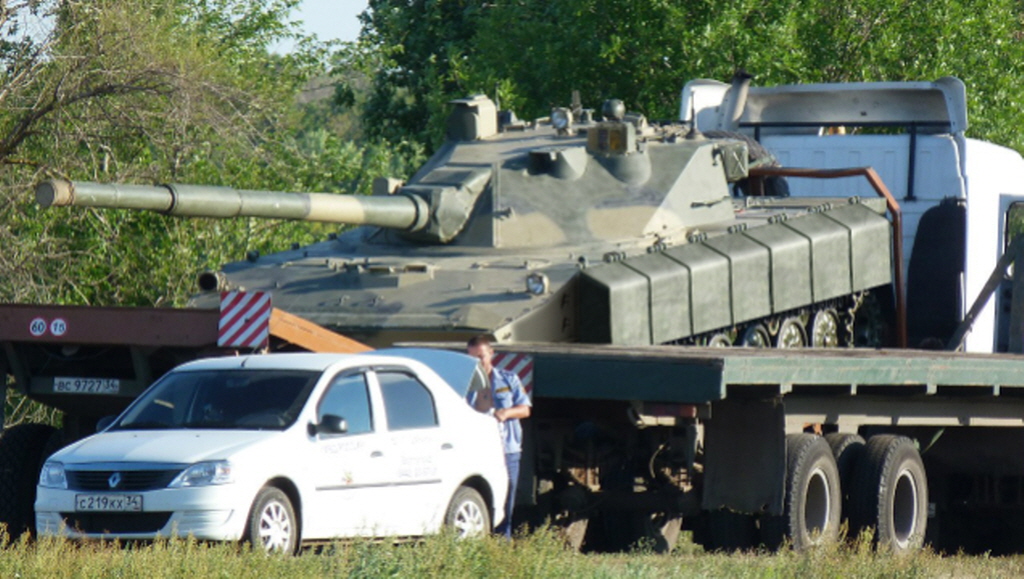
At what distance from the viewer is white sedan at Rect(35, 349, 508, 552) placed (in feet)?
33.2

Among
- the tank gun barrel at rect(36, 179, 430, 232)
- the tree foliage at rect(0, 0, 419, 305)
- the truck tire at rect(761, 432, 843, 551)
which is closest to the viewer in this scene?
the truck tire at rect(761, 432, 843, 551)

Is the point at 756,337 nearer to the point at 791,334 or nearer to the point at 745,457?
the point at 791,334

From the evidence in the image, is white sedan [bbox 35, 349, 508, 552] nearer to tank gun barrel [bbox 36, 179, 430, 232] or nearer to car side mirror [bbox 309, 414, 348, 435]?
car side mirror [bbox 309, 414, 348, 435]

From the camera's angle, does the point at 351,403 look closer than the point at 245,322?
Yes

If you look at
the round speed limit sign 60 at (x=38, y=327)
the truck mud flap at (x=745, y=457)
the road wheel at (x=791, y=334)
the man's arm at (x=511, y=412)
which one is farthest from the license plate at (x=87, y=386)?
the road wheel at (x=791, y=334)

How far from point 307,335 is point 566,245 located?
3.21 meters

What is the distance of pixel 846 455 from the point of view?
1328 cm

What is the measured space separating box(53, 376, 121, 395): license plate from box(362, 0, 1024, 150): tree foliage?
46.3 ft

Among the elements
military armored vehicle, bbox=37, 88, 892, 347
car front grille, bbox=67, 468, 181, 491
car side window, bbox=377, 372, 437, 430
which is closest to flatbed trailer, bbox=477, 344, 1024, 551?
car side window, bbox=377, 372, 437, 430

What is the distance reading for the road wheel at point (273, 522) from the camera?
398 inches

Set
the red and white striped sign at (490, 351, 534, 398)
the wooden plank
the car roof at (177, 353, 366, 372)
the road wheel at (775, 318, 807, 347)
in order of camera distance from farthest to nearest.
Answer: the road wheel at (775, 318, 807, 347) → the wooden plank → the red and white striped sign at (490, 351, 534, 398) → the car roof at (177, 353, 366, 372)

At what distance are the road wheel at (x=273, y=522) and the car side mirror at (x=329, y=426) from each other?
1.42 ft

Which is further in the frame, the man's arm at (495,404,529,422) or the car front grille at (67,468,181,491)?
the man's arm at (495,404,529,422)

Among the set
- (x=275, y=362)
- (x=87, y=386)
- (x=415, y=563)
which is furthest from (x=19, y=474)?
(x=415, y=563)
